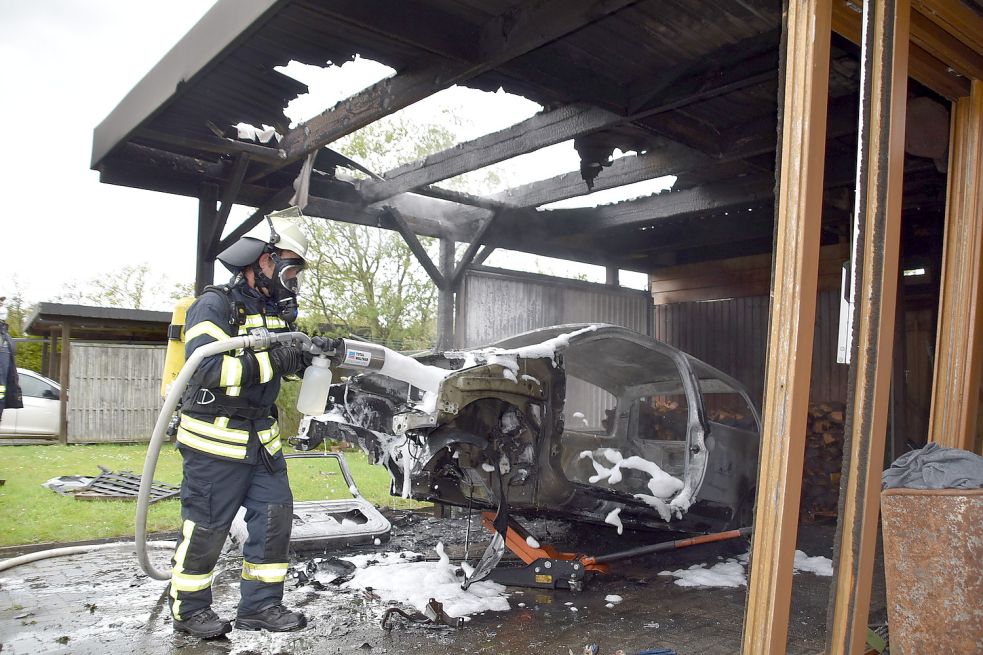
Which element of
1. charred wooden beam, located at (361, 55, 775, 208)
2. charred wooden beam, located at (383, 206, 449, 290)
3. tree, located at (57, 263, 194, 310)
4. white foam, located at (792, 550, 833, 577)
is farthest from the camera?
tree, located at (57, 263, 194, 310)

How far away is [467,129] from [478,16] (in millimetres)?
10589

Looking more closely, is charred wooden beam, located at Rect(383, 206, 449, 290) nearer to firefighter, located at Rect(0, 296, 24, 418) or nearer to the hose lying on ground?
the hose lying on ground

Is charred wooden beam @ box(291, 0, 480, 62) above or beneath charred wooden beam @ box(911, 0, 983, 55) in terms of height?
above

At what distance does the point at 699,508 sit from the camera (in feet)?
17.8

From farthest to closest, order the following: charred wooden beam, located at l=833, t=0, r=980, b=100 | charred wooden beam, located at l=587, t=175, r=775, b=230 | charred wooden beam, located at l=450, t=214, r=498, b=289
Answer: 1. charred wooden beam, located at l=450, t=214, r=498, b=289
2. charred wooden beam, located at l=587, t=175, r=775, b=230
3. charred wooden beam, located at l=833, t=0, r=980, b=100

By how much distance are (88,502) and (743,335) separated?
8.49 metres

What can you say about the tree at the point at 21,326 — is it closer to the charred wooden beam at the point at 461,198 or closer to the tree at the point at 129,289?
the tree at the point at 129,289

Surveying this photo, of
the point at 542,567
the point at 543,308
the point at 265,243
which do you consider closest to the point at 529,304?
the point at 543,308

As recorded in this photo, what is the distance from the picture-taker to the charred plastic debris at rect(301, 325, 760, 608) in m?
4.26

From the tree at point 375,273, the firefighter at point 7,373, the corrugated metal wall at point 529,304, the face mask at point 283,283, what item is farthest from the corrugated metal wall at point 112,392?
the face mask at point 283,283

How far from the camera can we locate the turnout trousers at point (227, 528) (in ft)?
11.8

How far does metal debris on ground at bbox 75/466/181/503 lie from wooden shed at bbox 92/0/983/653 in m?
2.23

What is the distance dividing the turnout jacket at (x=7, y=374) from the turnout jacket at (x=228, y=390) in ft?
16.1

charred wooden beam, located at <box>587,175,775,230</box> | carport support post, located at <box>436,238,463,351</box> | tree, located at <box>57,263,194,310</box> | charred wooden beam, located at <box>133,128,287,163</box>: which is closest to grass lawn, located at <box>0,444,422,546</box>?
carport support post, located at <box>436,238,463,351</box>
